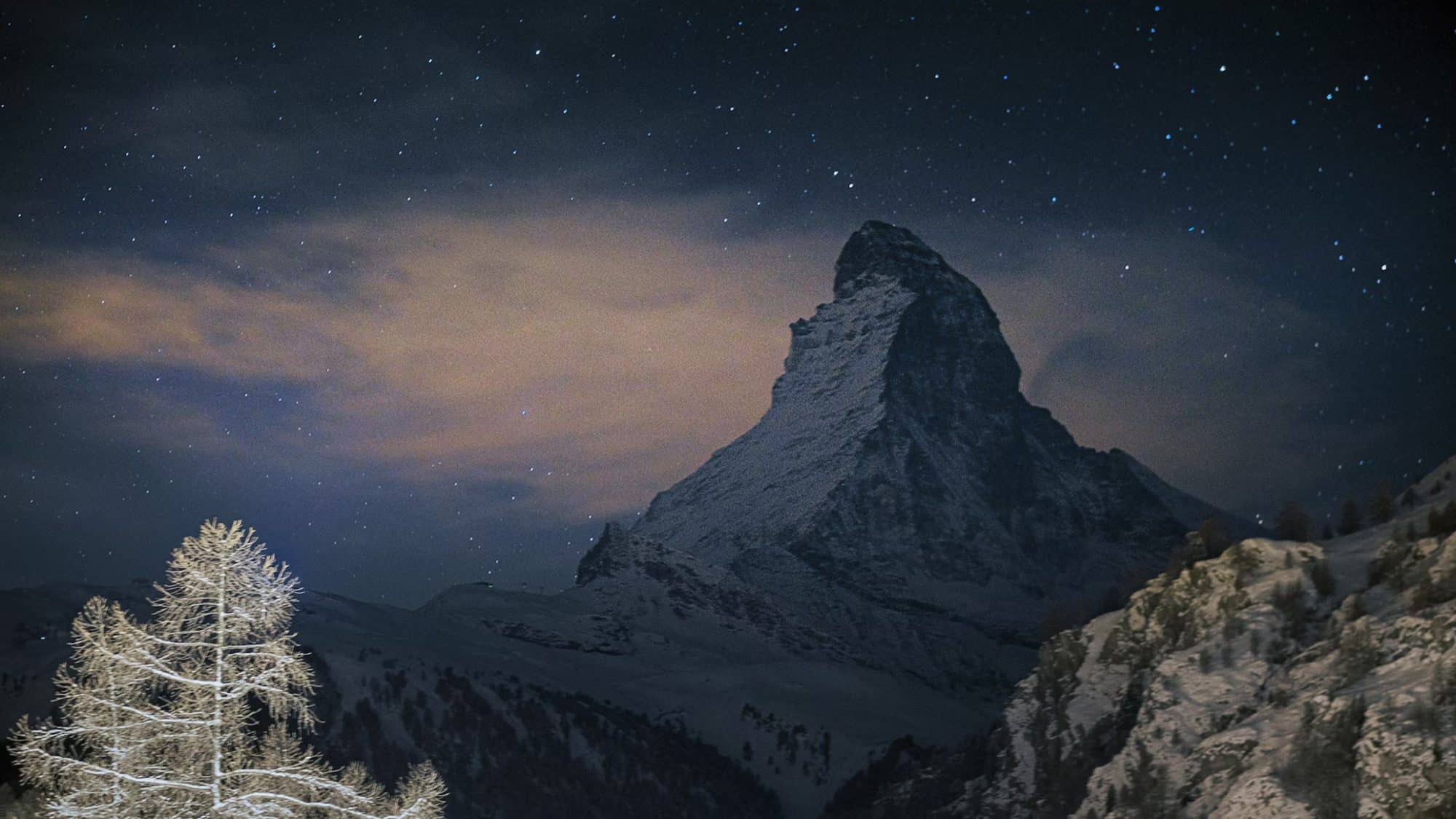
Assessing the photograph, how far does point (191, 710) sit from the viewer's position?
15.8 metres

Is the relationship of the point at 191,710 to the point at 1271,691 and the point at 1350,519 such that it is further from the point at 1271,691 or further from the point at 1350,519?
the point at 1350,519

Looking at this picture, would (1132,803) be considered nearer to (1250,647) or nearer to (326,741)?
(1250,647)

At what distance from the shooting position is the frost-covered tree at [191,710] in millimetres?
15133

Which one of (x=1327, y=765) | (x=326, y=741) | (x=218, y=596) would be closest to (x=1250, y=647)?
(x=1327, y=765)

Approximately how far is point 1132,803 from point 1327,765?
456 inches

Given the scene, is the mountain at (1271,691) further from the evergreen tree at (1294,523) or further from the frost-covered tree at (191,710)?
the frost-covered tree at (191,710)

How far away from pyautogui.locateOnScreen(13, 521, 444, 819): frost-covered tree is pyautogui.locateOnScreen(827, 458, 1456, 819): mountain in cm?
2175

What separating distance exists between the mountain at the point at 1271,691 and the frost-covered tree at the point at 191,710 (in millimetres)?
21753

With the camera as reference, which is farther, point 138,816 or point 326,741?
point 326,741

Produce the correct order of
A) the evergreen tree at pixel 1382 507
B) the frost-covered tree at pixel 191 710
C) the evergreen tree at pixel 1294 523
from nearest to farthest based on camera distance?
the frost-covered tree at pixel 191 710 → the evergreen tree at pixel 1382 507 → the evergreen tree at pixel 1294 523

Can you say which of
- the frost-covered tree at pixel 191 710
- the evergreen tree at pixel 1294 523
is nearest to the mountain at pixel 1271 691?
the evergreen tree at pixel 1294 523

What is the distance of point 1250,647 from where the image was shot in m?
41.3

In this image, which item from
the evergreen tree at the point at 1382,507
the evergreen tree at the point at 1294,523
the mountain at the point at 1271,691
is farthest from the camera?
the evergreen tree at the point at 1294,523

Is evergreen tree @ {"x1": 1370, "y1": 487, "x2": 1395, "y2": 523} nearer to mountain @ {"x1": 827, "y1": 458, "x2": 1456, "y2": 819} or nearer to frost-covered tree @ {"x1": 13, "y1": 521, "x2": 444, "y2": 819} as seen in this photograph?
mountain @ {"x1": 827, "y1": 458, "x2": 1456, "y2": 819}
